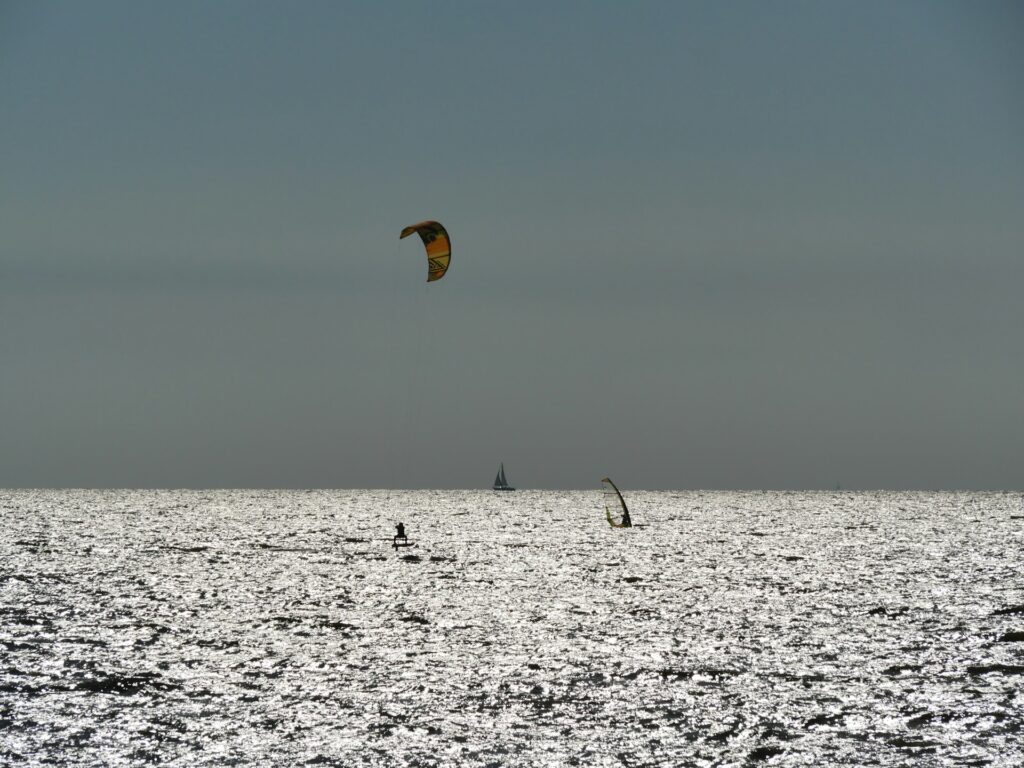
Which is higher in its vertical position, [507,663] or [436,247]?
[436,247]

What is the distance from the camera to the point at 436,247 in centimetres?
3609

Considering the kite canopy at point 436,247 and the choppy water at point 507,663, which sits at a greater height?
the kite canopy at point 436,247

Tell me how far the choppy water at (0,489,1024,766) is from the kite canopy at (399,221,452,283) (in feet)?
31.0

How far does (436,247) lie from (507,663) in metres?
20.5

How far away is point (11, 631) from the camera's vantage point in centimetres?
1962

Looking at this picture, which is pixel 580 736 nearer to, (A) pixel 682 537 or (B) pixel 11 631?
(B) pixel 11 631

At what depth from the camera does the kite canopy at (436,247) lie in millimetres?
35562

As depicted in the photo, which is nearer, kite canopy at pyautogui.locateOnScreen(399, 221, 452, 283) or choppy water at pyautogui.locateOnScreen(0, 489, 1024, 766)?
choppy water at pyautogui.locateOnScreen(0, 489, 1024, 766)

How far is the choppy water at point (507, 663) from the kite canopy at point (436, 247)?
9.45 meters

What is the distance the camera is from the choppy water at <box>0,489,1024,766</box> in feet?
41.7

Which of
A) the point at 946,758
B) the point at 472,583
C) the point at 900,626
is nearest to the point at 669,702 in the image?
the point at 946,758

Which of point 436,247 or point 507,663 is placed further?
point 436,247

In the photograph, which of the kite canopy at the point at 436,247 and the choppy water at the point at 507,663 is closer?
the choppy water at the point at 507,663

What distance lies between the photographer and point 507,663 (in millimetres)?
17781
